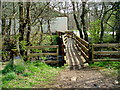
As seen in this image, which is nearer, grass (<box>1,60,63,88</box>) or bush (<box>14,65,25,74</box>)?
grass (<box>1,60,63,88</box>)

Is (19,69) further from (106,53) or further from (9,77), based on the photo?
(106,53)

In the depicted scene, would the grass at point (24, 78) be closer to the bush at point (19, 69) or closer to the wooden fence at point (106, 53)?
the bush at point (19, 69)

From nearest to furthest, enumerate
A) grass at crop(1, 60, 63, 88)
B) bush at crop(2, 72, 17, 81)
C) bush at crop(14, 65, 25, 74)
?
grass at crop(1, 60, 63, 88)
bush at crop(2, 72, 17, 81)
bush at crop(14, 65, 25, 74)

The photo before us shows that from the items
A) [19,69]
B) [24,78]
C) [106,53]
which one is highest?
[106,53]

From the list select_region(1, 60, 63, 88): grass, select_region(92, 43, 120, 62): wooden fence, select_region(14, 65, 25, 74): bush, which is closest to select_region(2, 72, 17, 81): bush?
select_region(1, 60, 63, 88): grass

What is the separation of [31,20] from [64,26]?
14934 mm

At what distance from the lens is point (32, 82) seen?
3760mm

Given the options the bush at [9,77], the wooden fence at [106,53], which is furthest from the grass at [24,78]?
the wooden fence at [106,53]

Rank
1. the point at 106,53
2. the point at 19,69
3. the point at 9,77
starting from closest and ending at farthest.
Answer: the point at 9,77 → the point at 19,69 → the point at 106,53

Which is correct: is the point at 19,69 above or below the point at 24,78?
above

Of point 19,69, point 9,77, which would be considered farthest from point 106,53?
point 9,77

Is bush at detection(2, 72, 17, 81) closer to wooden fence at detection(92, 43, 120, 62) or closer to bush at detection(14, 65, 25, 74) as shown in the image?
bush at detection(14, 65, 25, 74)

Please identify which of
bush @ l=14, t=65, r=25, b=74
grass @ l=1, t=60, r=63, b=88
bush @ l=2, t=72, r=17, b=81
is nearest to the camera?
grass @ l=1, t=60, r=63, b=88

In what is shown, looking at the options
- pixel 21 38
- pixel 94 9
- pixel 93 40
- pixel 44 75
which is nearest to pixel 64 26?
pixel 94 9
